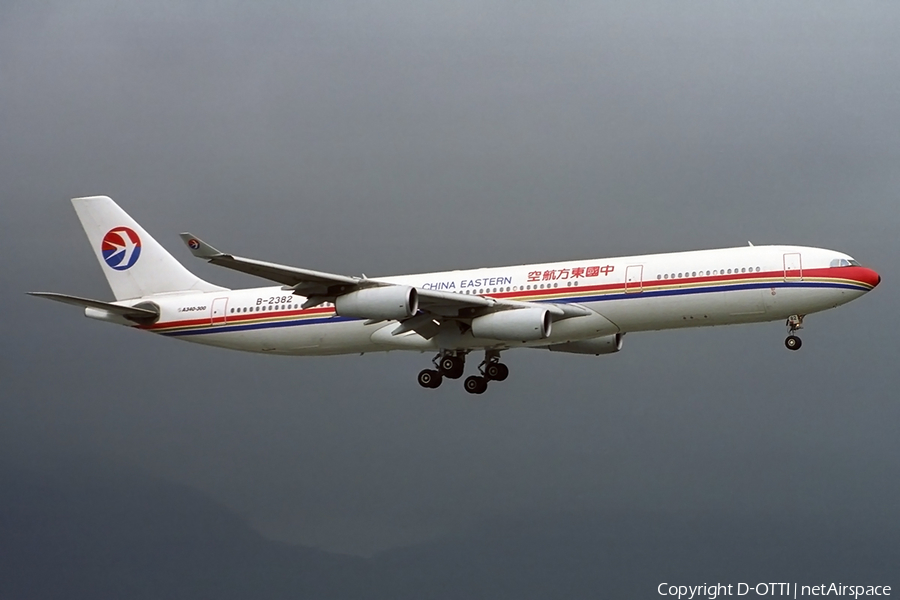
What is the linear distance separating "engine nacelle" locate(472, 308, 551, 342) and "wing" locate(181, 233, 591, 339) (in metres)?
0.49

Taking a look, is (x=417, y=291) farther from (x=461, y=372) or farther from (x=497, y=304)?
(x=461, y=372)

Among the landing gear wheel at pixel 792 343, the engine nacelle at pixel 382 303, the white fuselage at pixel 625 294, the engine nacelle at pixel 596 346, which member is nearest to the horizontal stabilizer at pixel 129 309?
the white fuselage at pixel 625 294

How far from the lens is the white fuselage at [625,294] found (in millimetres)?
43688

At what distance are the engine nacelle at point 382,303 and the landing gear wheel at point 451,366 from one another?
5.58 meters

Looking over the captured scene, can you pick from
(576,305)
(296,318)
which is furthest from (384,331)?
(576,305)

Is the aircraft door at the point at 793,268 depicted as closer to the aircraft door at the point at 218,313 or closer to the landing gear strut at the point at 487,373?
the landing gear strut at the point at 487,373

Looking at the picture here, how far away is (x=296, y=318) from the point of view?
49.6 meters

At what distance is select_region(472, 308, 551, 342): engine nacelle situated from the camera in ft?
144

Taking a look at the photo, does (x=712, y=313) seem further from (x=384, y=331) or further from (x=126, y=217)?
(x=126, y=217)

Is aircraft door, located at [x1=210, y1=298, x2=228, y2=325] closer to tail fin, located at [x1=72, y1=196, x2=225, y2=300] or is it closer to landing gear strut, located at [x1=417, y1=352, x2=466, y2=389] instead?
tail fin, located at [x1=72, y1=196, x2=225, y2=300]

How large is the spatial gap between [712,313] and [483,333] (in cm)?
830

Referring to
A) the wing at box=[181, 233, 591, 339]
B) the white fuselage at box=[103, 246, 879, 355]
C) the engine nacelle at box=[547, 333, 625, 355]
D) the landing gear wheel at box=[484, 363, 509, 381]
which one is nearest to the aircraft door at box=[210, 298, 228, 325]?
the white fuselage at box=[103, 246, 879, 355]

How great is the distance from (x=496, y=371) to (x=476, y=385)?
104 centimetres

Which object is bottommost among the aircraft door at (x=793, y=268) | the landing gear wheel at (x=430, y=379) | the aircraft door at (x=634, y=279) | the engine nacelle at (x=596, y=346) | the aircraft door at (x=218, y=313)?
the landing gear wheel at (x=430, y=379)
